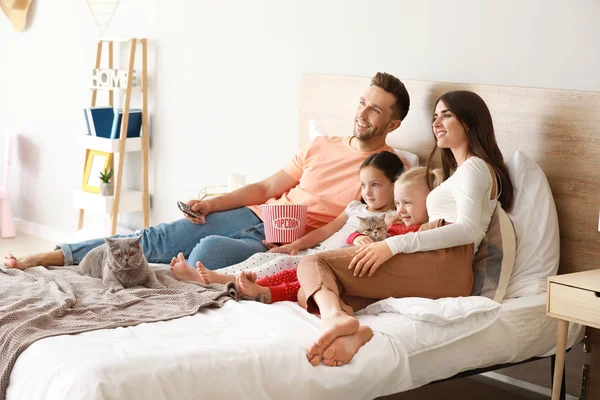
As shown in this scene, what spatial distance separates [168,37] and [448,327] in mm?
2921

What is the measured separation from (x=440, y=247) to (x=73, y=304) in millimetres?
1118

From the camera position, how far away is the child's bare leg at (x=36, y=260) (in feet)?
9.77

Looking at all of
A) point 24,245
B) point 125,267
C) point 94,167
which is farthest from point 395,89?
point 24,245

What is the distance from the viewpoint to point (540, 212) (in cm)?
282

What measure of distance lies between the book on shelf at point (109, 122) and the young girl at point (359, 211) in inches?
83.3

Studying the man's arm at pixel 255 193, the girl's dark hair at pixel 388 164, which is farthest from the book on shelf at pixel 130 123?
the girl's dark hair at pixel 388 164

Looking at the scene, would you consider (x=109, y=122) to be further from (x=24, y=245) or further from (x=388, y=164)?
(x=388, y=164)

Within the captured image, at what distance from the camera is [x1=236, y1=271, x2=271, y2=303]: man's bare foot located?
2615 millimetres

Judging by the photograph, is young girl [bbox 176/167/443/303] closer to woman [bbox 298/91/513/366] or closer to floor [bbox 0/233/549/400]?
woman [bbox 298/91/513/366]

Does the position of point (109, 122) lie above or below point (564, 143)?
below

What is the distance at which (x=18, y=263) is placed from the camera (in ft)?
9.79

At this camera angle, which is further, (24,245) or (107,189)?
(24,245)

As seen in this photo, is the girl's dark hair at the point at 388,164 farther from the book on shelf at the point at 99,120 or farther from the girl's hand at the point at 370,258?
the book on shelf at the point at 99,120

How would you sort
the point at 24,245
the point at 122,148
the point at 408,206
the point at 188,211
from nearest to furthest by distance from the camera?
the point at 408,206 < the point at 188,211 < the point at 122,148 < the point at 24,245
